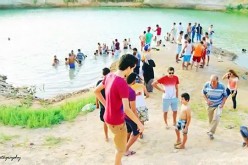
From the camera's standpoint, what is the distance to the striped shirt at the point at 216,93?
9.55m

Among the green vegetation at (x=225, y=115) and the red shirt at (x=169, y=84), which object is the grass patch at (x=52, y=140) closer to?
the red shirt at (x=169, y=84)

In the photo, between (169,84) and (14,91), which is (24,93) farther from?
(169,84)

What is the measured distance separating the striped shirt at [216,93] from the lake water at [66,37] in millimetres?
10493

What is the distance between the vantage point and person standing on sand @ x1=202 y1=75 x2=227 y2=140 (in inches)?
376

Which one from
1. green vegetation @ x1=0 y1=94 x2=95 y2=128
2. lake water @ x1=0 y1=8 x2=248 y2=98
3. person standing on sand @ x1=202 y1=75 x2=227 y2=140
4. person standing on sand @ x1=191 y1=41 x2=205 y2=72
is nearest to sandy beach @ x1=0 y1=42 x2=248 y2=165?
green vegetation @ x1=0 y1=94 x2=95 y2=128

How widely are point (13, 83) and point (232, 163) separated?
15.3m

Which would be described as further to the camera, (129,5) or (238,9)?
(129,5)

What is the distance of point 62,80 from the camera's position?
836 inches

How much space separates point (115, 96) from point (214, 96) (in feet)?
15.3

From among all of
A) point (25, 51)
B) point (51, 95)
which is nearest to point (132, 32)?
point (25, 51)

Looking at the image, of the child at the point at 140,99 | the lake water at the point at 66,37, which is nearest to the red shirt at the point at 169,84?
the child at the point at 140,99

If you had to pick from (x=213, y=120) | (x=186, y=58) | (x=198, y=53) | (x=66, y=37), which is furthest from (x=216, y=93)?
(x=66, y=37)

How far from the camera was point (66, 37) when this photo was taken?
35.2 meters

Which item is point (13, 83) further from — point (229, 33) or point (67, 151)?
point (229, 33)
